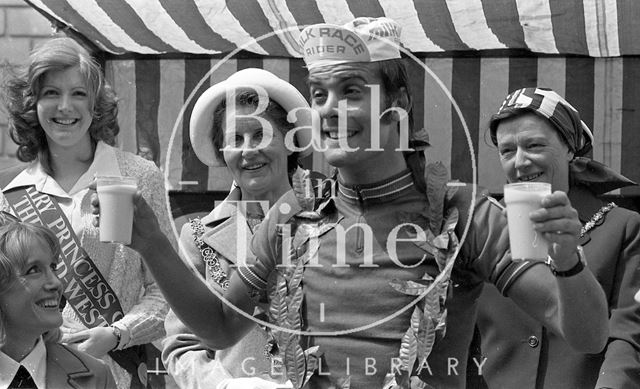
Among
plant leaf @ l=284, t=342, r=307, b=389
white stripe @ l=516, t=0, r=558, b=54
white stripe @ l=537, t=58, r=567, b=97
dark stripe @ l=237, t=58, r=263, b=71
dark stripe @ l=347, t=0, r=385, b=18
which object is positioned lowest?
plant leaf @ l=284, t=342, r=307, b=389

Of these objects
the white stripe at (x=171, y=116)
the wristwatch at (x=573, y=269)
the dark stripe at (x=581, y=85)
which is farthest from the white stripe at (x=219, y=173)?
the wristwatch at (x=573, y=269)

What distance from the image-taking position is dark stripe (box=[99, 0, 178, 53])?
13.8 ft

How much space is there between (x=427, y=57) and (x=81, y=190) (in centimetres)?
142

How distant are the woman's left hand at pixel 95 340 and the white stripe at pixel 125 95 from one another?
1.34 metres

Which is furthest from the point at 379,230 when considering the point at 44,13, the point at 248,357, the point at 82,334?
the point at 44,13

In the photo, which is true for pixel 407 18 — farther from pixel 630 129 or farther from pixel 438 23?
pixel 630 129

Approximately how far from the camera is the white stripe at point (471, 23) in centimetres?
398

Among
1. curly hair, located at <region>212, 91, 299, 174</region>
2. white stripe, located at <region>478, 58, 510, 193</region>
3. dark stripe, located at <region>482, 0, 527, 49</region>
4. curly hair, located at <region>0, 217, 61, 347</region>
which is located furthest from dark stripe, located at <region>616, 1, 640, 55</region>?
curly hair, located at <region>0, 217, 61, 347</region>

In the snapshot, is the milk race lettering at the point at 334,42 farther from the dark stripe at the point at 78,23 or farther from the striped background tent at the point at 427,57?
the dark stripe at the point at 78,23

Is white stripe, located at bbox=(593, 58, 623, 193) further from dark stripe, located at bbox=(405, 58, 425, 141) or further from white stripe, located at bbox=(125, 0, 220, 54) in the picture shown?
white stripe, located at bbox=(125, 0, 220, 54)

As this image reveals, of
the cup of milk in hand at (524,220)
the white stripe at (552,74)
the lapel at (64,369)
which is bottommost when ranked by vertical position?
the lapel at (64,369)

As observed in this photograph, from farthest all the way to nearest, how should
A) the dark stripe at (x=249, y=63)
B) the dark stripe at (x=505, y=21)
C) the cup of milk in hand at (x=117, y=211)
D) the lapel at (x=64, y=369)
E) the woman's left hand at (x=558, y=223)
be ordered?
1. the dark stripe at (x=249, y=63)
2. the dark stripe at (x=505, y=21)
3. the lapel at (x=64, y=369)
4. the cup of milk in hand at (x=117, y=211)
5. the woman's left hand at (x=558, y=223)

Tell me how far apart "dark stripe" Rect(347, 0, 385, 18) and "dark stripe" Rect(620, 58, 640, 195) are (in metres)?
0.88

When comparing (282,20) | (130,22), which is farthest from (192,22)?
(282,20)
